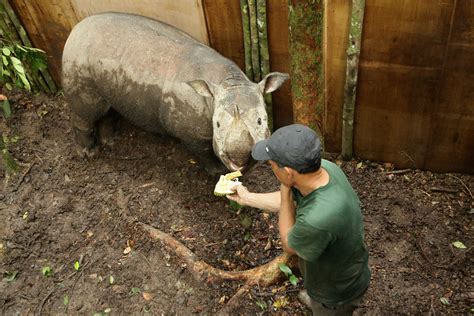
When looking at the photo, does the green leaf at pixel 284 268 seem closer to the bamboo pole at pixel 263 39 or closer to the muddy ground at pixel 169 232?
the muddy ground at pixel 169 232

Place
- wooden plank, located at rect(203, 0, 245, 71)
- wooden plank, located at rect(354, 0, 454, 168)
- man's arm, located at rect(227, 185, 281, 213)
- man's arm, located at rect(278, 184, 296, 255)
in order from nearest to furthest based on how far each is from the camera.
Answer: man's arm, located at rect(278, 184, 296, 255) < man's arm, located at rect(227, 185, 281, 213) < wooden plank, located at rect(354, 0, 454, 168) < wooden plank, located at rect(203, 0, 245, 71)

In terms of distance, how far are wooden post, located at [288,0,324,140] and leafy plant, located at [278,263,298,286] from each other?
153 centimetres

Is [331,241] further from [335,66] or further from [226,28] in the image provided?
[226,28]

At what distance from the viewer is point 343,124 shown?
5484 millimetres

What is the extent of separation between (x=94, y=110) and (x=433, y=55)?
13.7ft

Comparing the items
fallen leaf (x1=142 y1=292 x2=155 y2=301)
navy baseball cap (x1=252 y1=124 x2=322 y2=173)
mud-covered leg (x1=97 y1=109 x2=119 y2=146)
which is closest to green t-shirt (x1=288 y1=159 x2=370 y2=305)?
navy baseball cap (x1=252 y1=124 x2=322 y2=173)

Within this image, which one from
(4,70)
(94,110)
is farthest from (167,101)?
(4,70)

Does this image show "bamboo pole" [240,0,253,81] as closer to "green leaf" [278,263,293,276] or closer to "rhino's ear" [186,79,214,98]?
"rhino's ear" [186,79,214,98]

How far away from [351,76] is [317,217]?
2.63 meters

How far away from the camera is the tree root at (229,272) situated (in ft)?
14.3

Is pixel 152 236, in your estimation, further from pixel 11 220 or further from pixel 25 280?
pixel 11 220

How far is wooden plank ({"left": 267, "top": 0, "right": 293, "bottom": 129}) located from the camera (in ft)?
16.4

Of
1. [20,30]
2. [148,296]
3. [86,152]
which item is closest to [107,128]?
[86,152]

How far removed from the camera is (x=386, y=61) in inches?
189
